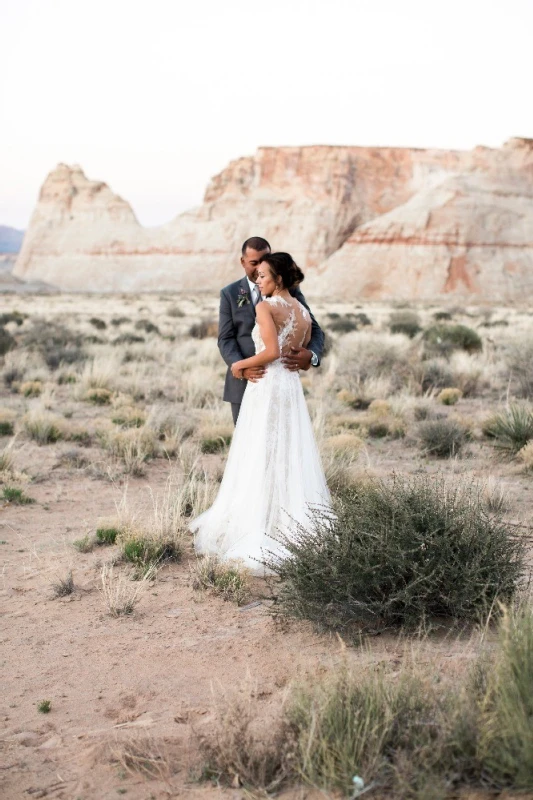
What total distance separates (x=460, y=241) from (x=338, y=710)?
64.5m

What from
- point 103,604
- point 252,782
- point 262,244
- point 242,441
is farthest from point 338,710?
point 262,244

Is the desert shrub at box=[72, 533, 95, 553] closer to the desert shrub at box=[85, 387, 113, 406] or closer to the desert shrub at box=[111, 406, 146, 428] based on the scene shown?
the desert shrub at box=[111, 406, 146, 428]

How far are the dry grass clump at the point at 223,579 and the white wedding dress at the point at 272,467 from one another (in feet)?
0.61

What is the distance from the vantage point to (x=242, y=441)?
5.62 meters

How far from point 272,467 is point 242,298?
1272 millimetres

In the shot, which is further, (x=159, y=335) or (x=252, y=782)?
(x=159, y=335)

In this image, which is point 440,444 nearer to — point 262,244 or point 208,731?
point 262,244

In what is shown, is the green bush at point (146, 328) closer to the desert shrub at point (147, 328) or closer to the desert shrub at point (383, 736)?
the desert shrub at point (147, 328)

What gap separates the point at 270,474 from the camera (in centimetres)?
540

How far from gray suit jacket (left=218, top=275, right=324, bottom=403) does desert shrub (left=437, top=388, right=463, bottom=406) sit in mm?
6322

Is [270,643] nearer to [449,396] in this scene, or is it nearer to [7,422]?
[7,422]

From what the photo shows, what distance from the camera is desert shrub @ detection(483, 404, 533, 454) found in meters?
8.50

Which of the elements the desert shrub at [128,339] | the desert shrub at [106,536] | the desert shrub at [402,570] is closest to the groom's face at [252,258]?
the desert shrub at [402,570]

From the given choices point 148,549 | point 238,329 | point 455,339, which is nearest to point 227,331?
point 238,329
